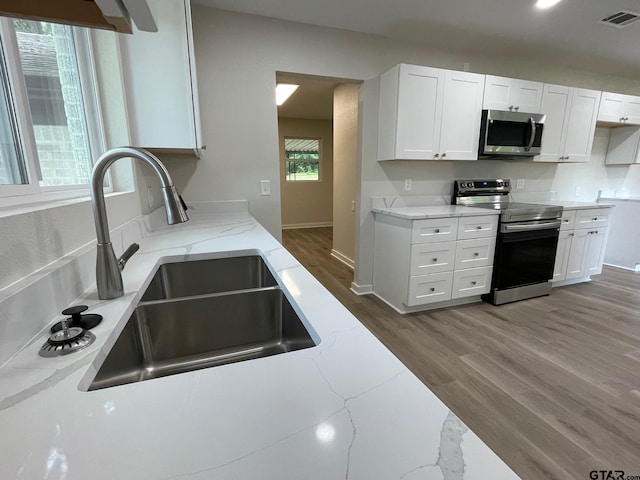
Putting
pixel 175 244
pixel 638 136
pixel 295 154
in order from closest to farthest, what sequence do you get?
pixel 175 244, pixel 638 136, pixel 295 154

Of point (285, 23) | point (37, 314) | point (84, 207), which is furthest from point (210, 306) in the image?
point (285, 23)

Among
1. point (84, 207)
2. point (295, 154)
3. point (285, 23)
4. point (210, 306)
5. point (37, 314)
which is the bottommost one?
point (210, 306)

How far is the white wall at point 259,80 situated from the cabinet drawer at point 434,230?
633 mm

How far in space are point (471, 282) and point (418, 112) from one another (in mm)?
1625

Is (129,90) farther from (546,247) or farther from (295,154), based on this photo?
(295,154)

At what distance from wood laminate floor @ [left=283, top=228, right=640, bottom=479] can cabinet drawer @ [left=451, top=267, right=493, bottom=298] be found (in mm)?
150

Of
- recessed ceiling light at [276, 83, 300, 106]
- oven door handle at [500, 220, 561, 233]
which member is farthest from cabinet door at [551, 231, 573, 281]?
recessed ceiling light at [276, 83, 300, 106]

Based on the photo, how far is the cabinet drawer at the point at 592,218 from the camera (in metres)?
3.18

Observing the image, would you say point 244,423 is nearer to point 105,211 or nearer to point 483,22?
point 105,211

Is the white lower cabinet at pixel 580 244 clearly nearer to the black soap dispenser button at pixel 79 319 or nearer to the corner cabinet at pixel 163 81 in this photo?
the corner cabinet at pixel 163 81

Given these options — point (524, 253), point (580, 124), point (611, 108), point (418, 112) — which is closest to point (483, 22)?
point (418, 112)

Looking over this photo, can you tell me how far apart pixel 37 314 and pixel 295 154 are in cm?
669

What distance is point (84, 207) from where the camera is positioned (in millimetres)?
960

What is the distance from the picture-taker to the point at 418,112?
2631mm
